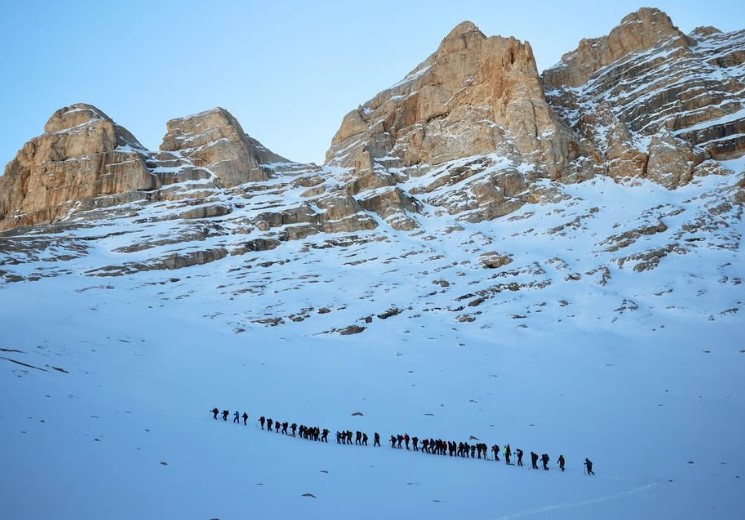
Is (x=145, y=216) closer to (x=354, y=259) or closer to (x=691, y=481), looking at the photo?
(x=354, y=259)

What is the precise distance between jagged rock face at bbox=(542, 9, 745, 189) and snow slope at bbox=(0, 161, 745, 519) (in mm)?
5640

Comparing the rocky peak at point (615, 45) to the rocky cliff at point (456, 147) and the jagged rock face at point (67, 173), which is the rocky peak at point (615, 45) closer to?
the rocky cliff at point (456, 147)

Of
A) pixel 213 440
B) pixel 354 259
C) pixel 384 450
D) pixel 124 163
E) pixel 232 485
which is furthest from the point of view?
pixel 124 163

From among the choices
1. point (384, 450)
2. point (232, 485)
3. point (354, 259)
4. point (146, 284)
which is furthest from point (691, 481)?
point (146, 284)

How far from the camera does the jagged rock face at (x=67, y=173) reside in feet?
366

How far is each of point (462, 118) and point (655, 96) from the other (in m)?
34.9

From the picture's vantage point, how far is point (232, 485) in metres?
22.9

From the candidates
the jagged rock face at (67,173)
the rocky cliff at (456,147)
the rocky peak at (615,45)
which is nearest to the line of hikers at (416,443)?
the rocky cliff at (456,147)

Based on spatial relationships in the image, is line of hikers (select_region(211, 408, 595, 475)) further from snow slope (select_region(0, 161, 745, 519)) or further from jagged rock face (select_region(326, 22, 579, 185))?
jagged rock face (select_region(326, 22, 579, 185))

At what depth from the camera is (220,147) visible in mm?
119875

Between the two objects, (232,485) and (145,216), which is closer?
(232,485)

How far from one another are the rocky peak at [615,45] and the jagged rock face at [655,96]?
0.20 metres

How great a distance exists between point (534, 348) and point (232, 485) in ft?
125

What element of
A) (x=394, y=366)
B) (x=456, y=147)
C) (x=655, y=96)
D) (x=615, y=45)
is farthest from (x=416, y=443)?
(x=615, y=45)
